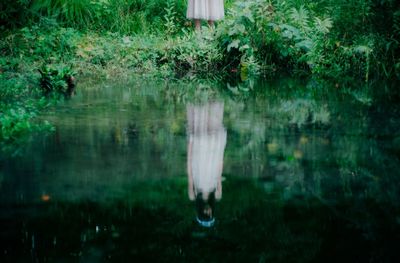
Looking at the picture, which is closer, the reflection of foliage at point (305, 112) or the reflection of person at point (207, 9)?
the reflection of foliage at point (305, 112)

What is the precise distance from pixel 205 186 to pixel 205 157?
803 mm

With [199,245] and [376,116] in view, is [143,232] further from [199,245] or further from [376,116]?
[376,116]

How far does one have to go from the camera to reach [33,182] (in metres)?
4.80

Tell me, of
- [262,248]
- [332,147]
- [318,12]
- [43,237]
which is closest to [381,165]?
[332,147]

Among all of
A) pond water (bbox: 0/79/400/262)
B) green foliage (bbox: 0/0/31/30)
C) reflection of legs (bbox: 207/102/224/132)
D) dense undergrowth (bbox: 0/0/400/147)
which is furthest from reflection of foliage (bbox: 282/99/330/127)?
green foliage (bbox: 0/0/31/30)

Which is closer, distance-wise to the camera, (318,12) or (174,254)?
(174,254)

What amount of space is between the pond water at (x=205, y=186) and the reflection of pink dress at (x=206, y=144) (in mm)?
16

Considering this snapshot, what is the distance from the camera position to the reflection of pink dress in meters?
5.00

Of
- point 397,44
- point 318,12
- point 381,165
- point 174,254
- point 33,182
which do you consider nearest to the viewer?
point 174,254

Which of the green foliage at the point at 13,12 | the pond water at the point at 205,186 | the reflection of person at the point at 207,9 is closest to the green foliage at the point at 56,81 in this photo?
the pond water at the point at 205,186

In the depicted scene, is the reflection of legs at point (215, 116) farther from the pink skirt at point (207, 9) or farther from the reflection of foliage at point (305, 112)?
the pink skirt at point (207, 9)

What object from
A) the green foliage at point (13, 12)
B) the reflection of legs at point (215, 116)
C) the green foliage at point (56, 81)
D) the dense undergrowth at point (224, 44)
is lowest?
the reflection of legs at point (215, 116)

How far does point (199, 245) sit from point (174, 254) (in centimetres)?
19

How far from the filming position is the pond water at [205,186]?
3.63 metres
